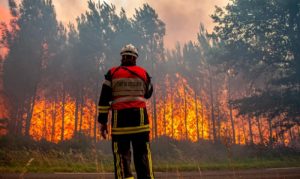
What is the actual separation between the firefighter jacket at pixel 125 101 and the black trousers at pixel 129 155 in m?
0.09

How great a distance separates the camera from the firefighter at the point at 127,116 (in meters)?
4.14

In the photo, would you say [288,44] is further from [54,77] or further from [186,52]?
[54,77]

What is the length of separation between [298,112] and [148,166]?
74.2ft

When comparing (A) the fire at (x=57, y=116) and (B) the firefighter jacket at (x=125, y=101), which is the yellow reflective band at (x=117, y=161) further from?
(A) the fire at (x=57, y=116)

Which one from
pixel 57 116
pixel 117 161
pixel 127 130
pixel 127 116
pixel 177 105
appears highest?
pixel 177 105

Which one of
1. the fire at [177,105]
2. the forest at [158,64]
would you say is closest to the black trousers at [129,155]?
the forest at [158,64]

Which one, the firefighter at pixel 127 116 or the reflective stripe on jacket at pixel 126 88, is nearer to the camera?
the firefighter at pixel 127 116

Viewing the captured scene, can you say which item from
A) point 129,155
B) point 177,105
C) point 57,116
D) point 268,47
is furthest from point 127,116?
point 57,116

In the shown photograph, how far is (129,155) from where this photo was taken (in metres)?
4.21

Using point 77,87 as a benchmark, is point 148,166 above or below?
below

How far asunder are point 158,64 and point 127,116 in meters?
35.8

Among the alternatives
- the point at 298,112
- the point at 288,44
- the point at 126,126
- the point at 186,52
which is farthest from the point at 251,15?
the point at 126,126

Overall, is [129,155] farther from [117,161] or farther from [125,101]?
[125,101]

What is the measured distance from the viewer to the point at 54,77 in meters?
35.3
